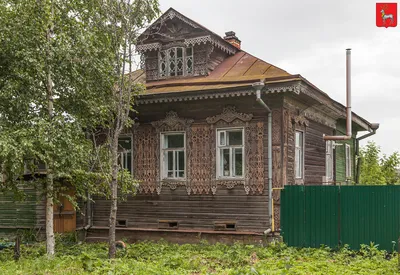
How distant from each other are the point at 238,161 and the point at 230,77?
2.60m

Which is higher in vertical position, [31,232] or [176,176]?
[176,176]

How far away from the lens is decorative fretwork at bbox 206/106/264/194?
13.4 metres

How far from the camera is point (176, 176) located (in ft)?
48.1

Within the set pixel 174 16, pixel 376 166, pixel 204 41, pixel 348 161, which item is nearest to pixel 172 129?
pixel 204 41

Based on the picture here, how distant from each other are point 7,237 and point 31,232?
1125 millimetres

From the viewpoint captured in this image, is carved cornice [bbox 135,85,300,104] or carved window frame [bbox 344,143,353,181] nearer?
carved cornice [bbox 135,85,300,104]

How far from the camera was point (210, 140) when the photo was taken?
554 inches

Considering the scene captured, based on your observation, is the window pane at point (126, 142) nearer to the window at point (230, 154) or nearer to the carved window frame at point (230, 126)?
the carved window frame at point (230, 126)

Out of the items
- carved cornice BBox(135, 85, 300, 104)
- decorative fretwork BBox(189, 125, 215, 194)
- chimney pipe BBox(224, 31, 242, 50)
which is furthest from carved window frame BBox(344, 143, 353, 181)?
carved cornice BBox(135, 85, 300, 104)

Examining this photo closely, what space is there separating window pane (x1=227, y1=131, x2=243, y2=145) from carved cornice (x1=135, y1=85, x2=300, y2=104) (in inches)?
48.4

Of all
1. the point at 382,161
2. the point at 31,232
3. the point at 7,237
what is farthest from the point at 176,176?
the point at 382,161

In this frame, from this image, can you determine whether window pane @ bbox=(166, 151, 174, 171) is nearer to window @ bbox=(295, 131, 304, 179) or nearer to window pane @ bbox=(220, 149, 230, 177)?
window pane @ bbox=(220, 149, 230, 177)

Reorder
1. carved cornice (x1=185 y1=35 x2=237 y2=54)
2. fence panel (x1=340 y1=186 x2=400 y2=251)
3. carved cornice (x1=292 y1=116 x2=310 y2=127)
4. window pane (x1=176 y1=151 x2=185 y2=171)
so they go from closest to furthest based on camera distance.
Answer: fence panel (x1=340 y1=186 x2=400 y2=251) → carved cornice (x1=292 y1=116 x2=310 y2=127) → window pane (x1=176 y1=151 x2=185 y2=171) → carved cornice (x1=185 y1=35 x2=237 y2=54)

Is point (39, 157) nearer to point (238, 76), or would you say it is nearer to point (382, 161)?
point (238, 76)
